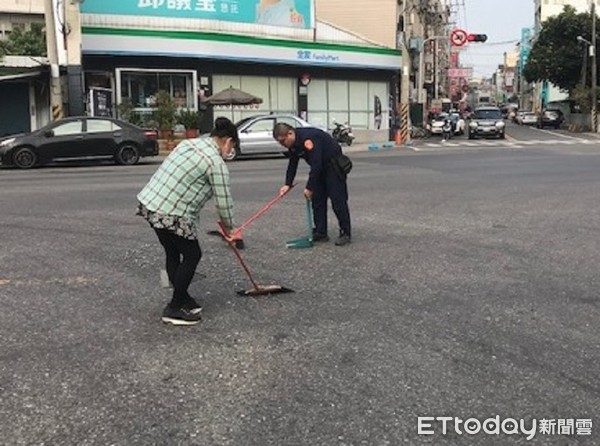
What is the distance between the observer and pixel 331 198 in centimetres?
833

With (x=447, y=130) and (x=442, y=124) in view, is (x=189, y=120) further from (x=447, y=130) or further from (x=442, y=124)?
(x=442, y=124)

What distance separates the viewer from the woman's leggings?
523cm

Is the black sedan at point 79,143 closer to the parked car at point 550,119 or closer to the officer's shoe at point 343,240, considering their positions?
the officer's shoe at point 343,240

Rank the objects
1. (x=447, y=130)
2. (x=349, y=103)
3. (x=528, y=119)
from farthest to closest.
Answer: (x=528, y=119)
(x=447, y=130)
(x=349, y=103)

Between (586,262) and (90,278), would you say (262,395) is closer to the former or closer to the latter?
(90,278)

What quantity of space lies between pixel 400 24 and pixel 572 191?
3564 centimetres

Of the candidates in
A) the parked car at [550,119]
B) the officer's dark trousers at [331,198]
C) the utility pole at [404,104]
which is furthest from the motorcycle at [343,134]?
the parked car at [550,119]

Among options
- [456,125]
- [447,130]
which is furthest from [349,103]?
[456,125]

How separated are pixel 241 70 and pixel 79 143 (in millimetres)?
12985

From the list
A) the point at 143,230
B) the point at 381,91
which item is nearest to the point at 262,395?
the point at 143,230

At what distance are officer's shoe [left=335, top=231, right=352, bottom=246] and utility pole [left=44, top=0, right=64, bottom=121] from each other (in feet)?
60.5

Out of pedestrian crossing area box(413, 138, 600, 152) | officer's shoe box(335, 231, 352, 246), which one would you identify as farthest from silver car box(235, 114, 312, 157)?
officer's shoe box(335, 231, 352, 246)

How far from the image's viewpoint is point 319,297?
20.0 ft

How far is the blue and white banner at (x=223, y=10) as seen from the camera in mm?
28578
